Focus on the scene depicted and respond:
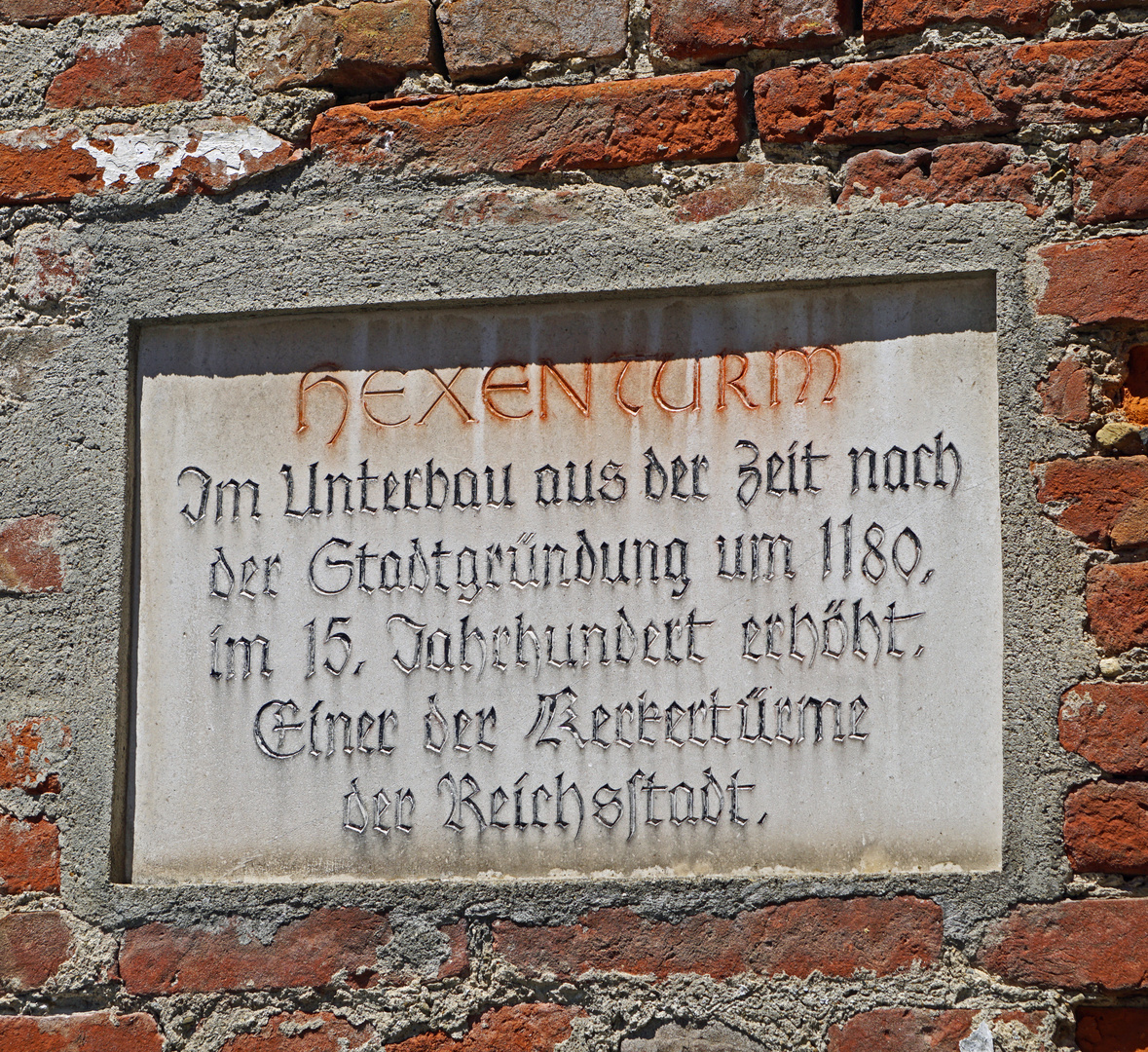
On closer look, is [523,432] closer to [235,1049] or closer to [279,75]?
[279,75]

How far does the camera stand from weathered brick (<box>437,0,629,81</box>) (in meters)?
2.41

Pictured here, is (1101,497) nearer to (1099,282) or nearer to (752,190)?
(1099,282)

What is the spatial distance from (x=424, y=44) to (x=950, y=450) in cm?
114

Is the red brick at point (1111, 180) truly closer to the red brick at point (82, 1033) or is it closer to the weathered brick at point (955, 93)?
the weathered brick at point (955, 93)

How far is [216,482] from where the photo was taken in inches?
95.8

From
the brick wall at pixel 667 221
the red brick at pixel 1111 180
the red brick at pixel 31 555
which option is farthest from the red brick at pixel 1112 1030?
the red brick at pixel 31 555

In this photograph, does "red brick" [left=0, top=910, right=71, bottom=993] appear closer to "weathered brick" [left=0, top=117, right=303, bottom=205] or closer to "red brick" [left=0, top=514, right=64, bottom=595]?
"red brick" [left=0, top=514, right=64, bottom=595]

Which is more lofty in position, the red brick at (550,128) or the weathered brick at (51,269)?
the red brick at (550,128)

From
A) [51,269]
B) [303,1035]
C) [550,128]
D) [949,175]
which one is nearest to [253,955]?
[303,1035]

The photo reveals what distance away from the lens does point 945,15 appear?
2.31 meters

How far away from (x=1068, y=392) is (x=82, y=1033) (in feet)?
6.10

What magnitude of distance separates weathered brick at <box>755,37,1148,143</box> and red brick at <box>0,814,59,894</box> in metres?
1.66

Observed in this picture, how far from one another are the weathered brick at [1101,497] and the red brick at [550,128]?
0.76 m

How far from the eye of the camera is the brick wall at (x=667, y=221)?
2.11 meters
